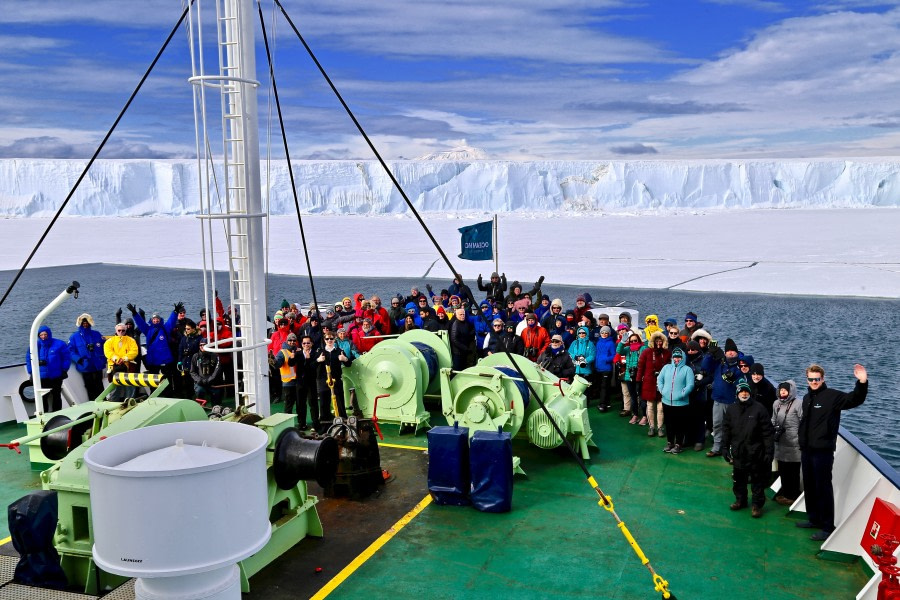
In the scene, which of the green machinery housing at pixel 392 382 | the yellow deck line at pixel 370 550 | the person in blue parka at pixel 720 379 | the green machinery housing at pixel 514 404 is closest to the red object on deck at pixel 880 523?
the person in blue parka at pixel 720 379

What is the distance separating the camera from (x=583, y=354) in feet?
35.2

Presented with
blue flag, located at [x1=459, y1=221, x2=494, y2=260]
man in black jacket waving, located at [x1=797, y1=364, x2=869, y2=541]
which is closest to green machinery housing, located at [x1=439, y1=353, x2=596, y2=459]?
man in black jacket waving, located at [x1=797, y1=364, x2=869, y2=541]

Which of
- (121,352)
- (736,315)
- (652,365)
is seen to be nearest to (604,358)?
(652,365)

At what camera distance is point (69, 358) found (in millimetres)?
10430

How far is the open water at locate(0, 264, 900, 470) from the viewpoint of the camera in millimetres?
18750

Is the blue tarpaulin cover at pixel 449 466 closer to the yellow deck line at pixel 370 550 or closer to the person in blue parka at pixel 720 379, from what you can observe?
the yellow deck line at pixel 370 550

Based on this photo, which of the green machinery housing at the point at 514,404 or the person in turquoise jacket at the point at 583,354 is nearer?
the green machinery housing at the point at 514,404

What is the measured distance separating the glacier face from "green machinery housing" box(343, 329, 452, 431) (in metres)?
68.5

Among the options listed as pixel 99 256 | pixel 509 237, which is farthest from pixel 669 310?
pixel 99 256

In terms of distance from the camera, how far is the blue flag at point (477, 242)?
61.5ft

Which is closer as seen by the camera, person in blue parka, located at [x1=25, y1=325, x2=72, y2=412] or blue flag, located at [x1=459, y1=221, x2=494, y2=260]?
person in blue parka, located at [x1=25, y1=325, x2=72, y2=412]

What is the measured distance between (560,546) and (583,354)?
419 centimetres

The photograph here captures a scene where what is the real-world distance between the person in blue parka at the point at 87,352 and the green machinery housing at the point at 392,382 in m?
3.72

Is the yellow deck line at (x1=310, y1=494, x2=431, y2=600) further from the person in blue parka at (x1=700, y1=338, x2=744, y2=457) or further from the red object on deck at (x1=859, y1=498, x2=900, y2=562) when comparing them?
the red object on deck at (x1=859, y1=498, x2=900, y2=562)
